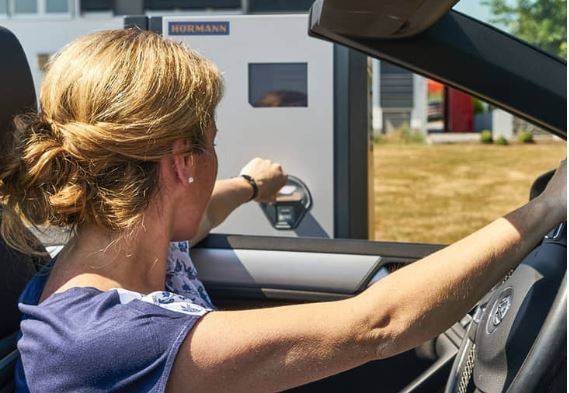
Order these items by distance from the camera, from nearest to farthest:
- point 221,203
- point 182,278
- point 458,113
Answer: point 182,278 < point 221,203 < point 458,113

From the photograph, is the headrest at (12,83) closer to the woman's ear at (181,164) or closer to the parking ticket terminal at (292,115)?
the woman's ear at (181,164)

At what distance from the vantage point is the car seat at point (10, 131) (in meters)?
1.59

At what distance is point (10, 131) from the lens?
1557 mm

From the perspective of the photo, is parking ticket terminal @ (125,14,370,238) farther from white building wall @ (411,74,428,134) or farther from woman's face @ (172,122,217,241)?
white building wall @ (411,74,428,134)

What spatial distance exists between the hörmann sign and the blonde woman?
6.85 feet

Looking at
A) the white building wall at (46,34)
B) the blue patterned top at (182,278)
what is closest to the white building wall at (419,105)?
the white building wall at (46,34)

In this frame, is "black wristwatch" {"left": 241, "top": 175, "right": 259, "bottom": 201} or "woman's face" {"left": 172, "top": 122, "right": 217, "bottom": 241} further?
"black wristwatch" {"left": 241, "top": 175, "right": 259, "bottom": 201}

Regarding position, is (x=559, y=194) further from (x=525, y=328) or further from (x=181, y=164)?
(x=181, y=164)

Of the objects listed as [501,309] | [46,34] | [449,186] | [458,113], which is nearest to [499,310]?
[501,309]

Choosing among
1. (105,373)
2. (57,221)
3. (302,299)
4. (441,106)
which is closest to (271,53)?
(302,299)

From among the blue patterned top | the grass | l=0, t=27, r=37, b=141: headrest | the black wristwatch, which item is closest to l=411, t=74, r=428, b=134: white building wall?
the grass

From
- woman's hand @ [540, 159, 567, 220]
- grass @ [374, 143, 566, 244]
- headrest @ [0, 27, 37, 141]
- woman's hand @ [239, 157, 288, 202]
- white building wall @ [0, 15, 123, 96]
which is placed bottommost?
grass @ [374, 143, 566, 244]

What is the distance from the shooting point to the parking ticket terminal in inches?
136

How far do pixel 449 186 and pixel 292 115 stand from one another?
27.5 ft
